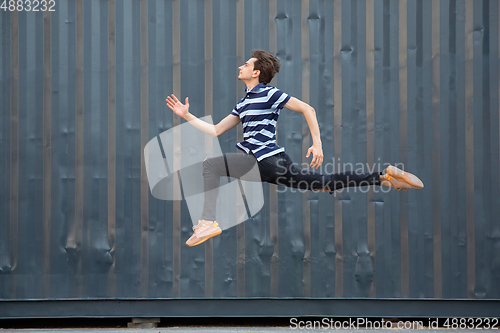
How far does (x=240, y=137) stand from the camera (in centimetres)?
515

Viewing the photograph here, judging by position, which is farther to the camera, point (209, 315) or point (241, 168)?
point (209, 315)

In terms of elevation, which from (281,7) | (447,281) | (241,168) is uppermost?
(281,7)

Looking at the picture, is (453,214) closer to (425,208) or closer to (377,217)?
(425,208)

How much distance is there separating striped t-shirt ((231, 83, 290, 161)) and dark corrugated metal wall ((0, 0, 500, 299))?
80.1 inches

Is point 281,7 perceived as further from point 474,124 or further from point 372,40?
point 474,124

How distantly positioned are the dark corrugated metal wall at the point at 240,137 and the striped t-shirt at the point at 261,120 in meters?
2.03

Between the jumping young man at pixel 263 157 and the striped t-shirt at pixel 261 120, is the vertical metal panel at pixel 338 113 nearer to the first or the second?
the jumping young man at pixel 263 157

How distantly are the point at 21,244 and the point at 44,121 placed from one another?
1.53 meters

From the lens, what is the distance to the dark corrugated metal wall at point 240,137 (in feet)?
16.9

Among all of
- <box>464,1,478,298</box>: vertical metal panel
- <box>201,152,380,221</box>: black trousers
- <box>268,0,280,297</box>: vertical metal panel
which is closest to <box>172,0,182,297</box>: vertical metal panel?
<box>268,0,280,297</box>: vertical metal panel

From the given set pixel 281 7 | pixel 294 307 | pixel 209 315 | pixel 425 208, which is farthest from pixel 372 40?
pixel 209 315

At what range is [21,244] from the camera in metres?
5.16

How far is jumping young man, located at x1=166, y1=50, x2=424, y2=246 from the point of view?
3.05 meters

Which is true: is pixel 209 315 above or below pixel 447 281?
below
